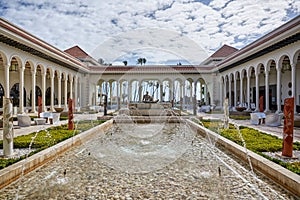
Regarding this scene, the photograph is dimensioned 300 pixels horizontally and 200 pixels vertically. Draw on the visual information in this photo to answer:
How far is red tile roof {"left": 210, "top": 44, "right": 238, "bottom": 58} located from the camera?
32469mm

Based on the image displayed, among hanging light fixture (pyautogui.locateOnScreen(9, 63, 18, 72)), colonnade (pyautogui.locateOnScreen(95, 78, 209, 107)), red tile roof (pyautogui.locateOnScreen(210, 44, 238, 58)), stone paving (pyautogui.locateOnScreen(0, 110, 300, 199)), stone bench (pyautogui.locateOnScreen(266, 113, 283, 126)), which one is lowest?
stone paving (pyautogui.locateOnScreen(0, 110, 300, 199))

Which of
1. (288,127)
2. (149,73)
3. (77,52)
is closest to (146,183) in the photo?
(288,127)

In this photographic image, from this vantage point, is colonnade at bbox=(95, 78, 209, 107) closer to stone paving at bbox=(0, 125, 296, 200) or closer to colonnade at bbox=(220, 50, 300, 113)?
colonnade at bbox=(220, 50, 300, 113)

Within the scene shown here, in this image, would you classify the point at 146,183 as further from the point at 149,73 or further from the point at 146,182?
the point at 149,73

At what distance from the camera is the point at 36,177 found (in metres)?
4.45

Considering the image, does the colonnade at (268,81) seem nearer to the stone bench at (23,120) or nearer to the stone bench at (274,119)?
the stone bench at (274,119)

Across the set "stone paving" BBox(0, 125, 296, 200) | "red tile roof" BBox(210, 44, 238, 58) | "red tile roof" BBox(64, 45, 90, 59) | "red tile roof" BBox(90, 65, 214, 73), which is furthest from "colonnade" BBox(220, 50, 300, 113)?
"red tile roof" BBox(64, 45, 90, 59)

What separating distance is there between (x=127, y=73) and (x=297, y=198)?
26.7 metres

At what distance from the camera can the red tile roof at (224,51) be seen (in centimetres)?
3247

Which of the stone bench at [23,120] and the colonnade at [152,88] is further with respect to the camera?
the colonnade at [152,88]

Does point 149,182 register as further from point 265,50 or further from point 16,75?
point 16,75

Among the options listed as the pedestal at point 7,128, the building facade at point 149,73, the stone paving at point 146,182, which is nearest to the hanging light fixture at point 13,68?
the building facade at point 149,73

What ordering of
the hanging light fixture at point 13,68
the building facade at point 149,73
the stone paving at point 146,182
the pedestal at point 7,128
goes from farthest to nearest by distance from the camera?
the hanging light fixture at point 13,68 → the building facade at point 149,73 → the pedestal at point 7,128 → the stone paving at point 146,182

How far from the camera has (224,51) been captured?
108 feet
